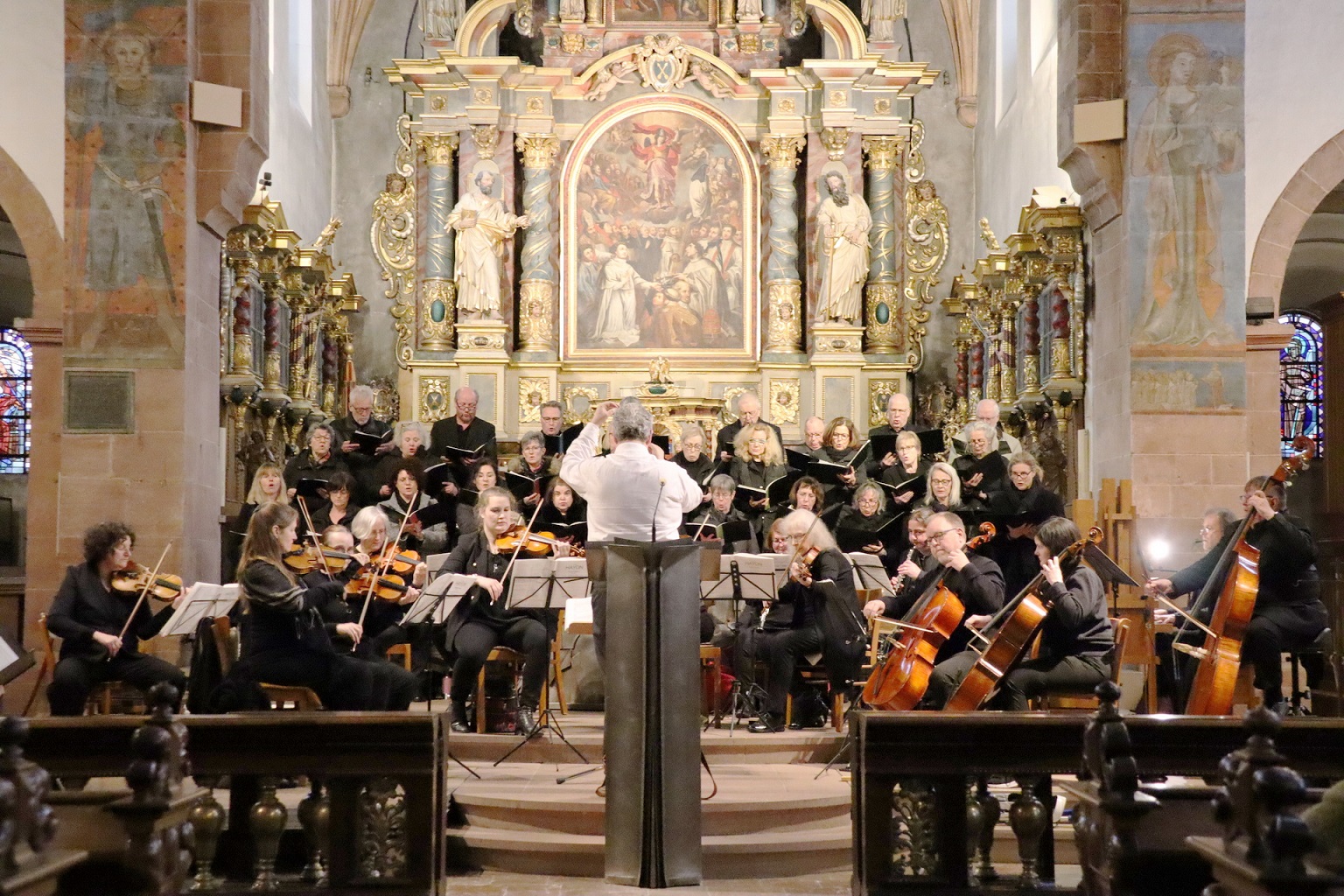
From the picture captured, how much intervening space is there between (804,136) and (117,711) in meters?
9.94

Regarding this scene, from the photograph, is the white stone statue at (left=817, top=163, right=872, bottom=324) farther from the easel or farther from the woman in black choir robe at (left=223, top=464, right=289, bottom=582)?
the woman in black choir robe at (left=223, top=464, right=289, bottom=582)

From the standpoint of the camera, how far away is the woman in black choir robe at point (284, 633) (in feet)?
21.3

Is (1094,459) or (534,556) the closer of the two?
(534,556)

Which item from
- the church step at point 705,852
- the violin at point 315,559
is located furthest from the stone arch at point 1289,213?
the violin at point 315,559

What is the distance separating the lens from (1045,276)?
40.0ft

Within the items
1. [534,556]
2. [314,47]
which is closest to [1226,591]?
[534,556]

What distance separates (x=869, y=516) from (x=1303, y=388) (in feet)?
25.2

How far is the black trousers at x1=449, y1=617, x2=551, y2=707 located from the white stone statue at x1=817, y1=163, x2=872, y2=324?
8.70 meters

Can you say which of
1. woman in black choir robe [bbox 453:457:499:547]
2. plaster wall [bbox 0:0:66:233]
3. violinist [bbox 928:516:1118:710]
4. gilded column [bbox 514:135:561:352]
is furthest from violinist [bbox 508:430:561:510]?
gilded column [bbox 514:135:561:352]

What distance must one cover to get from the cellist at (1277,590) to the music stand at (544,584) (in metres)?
3.17

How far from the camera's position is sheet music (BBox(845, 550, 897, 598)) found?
862 cm

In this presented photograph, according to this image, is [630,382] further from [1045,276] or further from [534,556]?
→ [534,556]

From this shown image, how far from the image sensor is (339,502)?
9.60 m

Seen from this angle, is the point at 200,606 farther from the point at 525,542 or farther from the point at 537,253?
the point at 537,253
